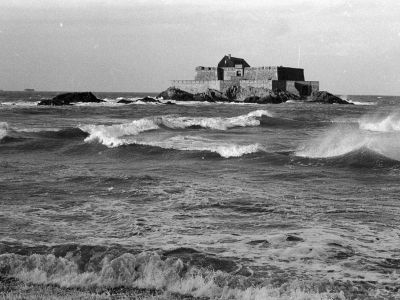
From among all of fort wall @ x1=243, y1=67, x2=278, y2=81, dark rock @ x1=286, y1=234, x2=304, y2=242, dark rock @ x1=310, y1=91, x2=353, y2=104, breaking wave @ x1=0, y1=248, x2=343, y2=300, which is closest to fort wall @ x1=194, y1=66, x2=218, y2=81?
fort wall @ x1=243, y1=67, x2=278, y2=81

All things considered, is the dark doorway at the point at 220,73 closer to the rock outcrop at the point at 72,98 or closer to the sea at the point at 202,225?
the rock outcrop at the point at 72,98

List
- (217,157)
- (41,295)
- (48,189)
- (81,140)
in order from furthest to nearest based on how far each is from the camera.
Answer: (81,140)
(217,157)
(48,189)
(41,295)

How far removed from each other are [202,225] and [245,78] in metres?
78.2

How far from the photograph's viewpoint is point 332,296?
6.45 meters

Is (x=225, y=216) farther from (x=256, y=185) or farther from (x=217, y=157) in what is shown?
(x=217, y=157)

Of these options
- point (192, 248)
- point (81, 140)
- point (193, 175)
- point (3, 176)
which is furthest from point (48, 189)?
point (81, 140)

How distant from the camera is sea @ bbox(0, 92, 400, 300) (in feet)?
22.5

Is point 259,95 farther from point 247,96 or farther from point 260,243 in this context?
point 260,243

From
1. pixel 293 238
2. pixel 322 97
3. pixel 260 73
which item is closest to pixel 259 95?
pixel 260 73

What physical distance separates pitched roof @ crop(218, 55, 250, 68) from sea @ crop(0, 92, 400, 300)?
70.5 m

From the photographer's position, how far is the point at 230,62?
294ft

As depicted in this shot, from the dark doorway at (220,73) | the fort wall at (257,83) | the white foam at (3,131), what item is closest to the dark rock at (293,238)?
the white foam at (3,131)

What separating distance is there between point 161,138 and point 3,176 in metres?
12.6

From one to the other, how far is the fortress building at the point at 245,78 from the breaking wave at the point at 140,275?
77453 millimetres
